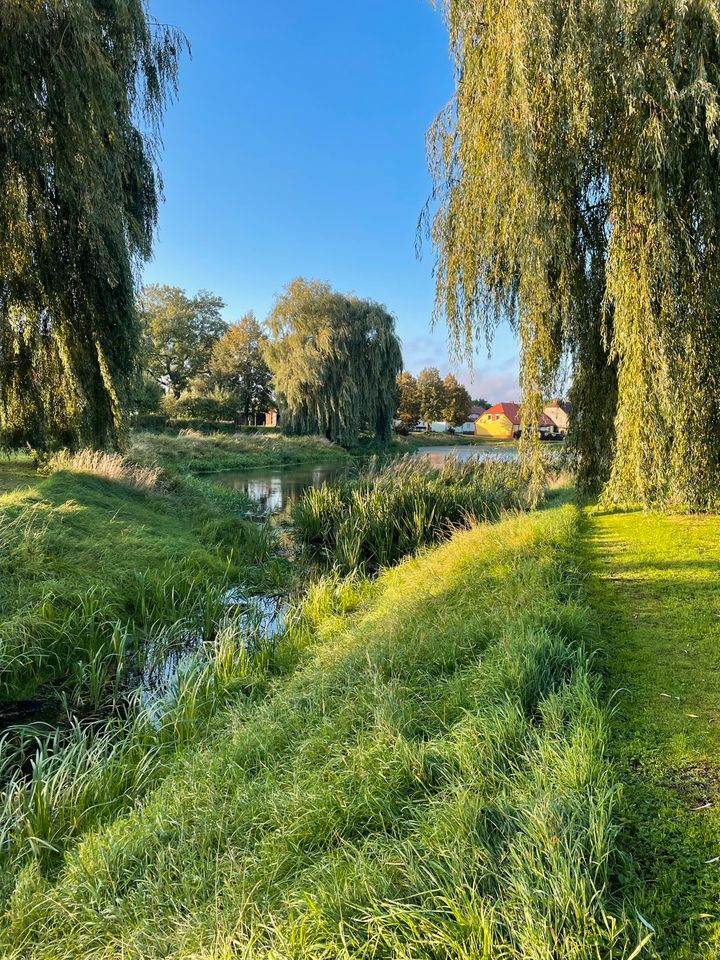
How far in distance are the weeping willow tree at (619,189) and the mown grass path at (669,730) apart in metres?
1.47

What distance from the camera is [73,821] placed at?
116 inches

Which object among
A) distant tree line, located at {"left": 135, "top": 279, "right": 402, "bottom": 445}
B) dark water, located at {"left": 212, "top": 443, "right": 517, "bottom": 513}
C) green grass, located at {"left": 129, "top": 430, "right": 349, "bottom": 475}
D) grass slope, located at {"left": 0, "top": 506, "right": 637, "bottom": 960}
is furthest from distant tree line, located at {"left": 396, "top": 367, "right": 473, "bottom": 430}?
grass slope, located at {"left": 0, "top": 506, "right": 637, "bottom": 960}

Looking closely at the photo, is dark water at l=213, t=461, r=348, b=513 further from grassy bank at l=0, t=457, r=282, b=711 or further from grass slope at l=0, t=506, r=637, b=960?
grass slope at l=0, t=506, r=637, b=960

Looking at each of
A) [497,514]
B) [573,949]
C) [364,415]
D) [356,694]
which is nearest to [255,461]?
[364,415]

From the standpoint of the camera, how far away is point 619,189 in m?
6.28

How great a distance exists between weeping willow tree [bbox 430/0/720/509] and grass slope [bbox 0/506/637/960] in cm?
354

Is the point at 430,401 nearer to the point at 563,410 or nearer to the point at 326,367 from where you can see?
the point at 326,367

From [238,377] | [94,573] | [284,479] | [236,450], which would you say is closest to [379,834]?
[94,573]

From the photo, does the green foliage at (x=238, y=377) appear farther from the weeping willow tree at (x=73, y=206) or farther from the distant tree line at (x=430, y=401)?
the weeping willow tree at (x=73, y=206)

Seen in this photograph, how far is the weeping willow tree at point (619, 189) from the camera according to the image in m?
5.68

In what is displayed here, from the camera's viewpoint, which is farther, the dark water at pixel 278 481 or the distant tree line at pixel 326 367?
the distant tree line at pixel 326 367

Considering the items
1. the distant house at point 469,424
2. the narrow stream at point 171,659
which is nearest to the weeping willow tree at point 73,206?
the narrow stream at point 171,659

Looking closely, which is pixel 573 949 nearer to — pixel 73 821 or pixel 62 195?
pixel 73 821

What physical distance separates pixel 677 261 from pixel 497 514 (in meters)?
5.39
